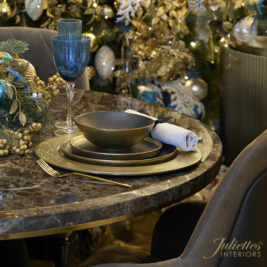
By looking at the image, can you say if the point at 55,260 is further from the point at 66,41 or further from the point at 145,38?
the point at 145,38

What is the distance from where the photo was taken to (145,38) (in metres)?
2.24

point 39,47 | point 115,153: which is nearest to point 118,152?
point 115,153

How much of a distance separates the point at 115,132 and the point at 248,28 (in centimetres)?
157

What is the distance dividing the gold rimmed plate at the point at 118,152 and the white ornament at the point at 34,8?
5.06ft

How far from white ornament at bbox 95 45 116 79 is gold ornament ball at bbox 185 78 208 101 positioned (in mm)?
480

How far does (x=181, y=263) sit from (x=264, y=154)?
0.22 m

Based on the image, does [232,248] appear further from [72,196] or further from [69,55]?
[69,55]

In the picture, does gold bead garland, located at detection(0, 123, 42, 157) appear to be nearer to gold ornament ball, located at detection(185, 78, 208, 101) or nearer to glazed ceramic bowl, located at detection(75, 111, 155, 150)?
glazed ceramic bowl, located at detection(75, 111, 155, 150)

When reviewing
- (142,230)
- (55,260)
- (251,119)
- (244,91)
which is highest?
(244,91)

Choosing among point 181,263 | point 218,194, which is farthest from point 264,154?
point 181,263

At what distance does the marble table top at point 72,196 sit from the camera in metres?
0.56

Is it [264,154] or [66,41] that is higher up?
[66,41]

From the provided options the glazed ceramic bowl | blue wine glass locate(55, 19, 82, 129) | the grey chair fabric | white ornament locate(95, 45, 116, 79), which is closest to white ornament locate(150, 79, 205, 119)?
white ornament locate(95, 45, 116, 79)

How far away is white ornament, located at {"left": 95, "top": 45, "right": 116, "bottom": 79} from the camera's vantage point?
2.28 metres
